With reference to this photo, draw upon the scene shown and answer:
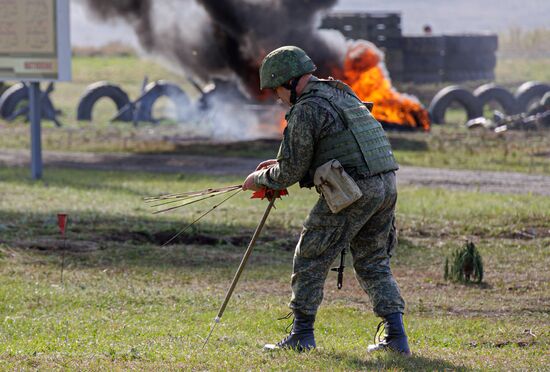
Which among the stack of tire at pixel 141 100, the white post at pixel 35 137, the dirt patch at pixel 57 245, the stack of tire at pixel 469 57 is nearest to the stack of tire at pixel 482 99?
the stack of tire at pixel 469 57

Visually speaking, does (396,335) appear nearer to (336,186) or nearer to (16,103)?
(336,186)

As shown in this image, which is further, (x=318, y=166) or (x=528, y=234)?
(x=528, y=234)

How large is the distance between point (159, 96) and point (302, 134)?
84.9ft

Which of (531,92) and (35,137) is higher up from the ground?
(531,92)

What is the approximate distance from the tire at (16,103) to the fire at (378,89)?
31.3 ft

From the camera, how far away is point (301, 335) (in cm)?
675

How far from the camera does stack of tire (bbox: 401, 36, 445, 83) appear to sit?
3594cm

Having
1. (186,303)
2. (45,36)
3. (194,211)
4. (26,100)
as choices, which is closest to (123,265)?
(186,303)

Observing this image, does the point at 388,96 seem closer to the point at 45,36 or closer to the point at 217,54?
the point at 217,54

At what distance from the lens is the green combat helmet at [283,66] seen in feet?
21.5

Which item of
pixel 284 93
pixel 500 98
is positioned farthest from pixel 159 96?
pixel 284 93

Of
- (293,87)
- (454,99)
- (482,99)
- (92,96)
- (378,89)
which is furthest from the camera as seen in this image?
(92,96)

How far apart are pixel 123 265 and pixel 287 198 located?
18.7 ft

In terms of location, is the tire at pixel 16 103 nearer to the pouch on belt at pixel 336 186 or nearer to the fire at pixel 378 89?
the fire at pixel 378 89
